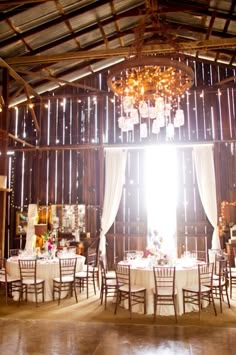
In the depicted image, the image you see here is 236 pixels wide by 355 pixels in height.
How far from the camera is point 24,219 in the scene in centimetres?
1041

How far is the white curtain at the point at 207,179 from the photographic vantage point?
955 cm

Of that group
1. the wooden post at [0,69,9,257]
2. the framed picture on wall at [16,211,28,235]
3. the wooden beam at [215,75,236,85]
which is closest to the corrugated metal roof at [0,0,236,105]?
the wooden beam at [215,75,236,85]

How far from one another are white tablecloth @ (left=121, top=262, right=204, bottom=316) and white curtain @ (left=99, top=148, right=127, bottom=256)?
391 cm

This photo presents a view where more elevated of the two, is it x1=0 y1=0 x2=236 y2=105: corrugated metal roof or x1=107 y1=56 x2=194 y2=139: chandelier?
x1=0 y1=0 x2=236 y2=105: corrugated metal roof

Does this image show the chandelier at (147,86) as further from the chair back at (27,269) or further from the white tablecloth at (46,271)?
the chair back at (27,269)

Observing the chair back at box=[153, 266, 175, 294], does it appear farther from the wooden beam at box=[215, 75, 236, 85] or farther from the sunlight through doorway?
the wooden beam at box=[215, 75, 236, 85]

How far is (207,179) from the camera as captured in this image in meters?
9.68

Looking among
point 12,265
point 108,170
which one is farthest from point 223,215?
point 12,265

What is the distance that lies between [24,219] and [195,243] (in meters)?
5.47

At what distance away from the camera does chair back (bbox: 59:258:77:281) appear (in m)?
→ 6.73

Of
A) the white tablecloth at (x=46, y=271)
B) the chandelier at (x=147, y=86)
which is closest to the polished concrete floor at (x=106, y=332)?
the white tablecloth at (x=46, y=271)

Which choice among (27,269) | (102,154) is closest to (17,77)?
(102,154)

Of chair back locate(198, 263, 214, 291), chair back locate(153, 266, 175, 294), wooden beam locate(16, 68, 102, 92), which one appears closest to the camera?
chair back locate(153, 266, 175, 294)

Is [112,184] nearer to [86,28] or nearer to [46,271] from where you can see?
[46,271]
